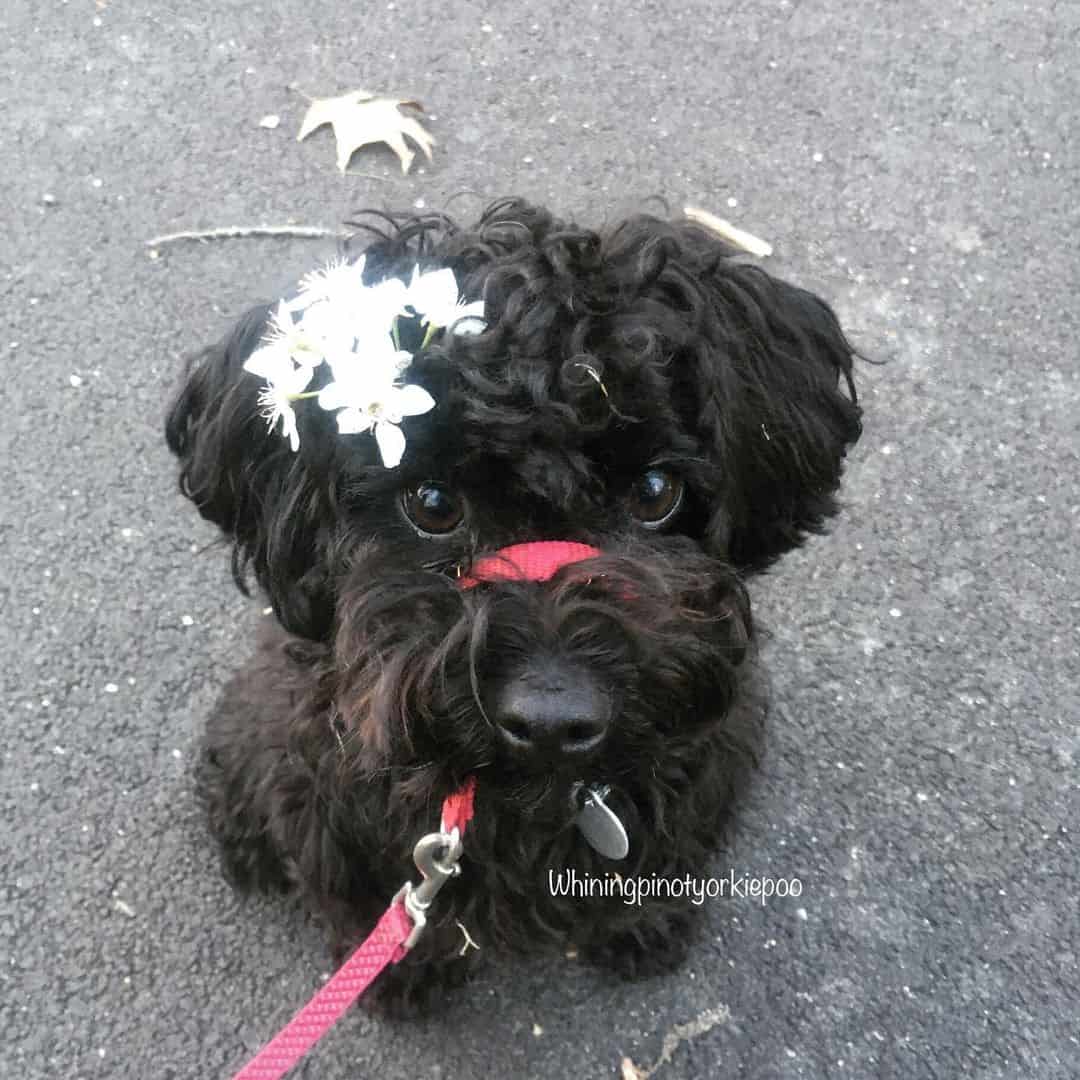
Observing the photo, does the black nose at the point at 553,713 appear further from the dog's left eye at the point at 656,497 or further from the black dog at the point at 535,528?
the dog's left eye at the point at 656,497

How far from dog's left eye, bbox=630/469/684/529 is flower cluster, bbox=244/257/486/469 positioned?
12.8 inches

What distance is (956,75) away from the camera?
3646mm

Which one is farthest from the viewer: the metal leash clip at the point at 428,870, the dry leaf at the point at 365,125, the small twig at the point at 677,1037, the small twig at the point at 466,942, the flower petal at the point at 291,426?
the dry leaf at the point at 365,125

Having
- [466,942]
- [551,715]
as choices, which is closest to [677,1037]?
[466,942]

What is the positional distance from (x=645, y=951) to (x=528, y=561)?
43.3 inches

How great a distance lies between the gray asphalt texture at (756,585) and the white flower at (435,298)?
138cm

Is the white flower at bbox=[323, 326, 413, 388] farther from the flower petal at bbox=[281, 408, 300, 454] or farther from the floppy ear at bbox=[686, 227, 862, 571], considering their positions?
the floppy ear at bbox=[686, 227, 862, 571]

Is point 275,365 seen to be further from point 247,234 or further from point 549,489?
point 247,234

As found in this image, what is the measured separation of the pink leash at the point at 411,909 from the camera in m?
1.45

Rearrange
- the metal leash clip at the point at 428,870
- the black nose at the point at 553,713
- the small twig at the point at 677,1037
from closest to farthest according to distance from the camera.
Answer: the black nose at the point at 553,713 < the metal leash clip at the point at 428,870 < the small twig at the point at 677,1037

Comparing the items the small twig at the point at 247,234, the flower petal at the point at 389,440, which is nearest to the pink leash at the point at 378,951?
the flower petal at the point at 389,440

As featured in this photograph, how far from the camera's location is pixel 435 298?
1.37 m

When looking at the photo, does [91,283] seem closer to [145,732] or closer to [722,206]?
[145,732]

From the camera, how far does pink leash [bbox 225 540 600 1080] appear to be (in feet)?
4.75
